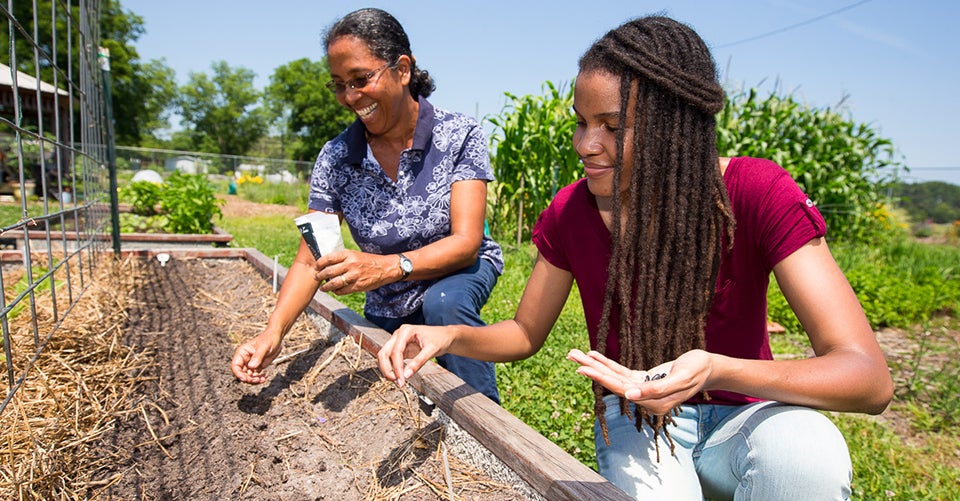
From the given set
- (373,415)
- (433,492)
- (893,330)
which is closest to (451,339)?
(433,492)

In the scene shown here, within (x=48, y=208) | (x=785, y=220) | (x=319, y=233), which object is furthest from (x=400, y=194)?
(x=48, y=208)

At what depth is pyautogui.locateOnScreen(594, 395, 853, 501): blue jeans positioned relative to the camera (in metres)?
1.20

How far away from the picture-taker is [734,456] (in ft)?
4.48

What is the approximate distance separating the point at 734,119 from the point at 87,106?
262 inches

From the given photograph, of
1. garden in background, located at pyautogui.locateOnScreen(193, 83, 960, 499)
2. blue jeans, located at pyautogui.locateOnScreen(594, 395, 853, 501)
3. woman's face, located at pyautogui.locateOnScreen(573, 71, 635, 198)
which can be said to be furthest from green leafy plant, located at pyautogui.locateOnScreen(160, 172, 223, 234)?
woman's face, located at pyautogui.locateOnScreen(573, 71, 635, 198)

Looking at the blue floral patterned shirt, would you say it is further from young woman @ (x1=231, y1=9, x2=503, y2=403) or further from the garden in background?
the garden in background

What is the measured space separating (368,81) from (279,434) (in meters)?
1.28

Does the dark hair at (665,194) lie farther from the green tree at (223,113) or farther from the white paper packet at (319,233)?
the green tree at (223,113)

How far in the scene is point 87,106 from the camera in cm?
416

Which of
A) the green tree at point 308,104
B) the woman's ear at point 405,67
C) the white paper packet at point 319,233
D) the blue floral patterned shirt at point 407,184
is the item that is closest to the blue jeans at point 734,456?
the white paper packet at point 319,233

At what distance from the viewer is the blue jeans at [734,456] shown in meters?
1.20

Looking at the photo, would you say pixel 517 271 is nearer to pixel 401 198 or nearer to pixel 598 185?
pixel 401 198

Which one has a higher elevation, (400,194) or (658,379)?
(400,194)

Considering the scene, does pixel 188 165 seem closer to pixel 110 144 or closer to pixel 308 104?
pixel 308 104
